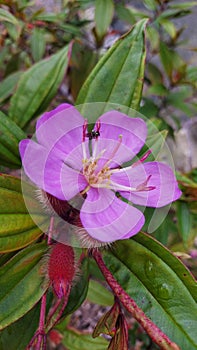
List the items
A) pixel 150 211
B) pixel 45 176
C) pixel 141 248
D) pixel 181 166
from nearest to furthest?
pixel 45 176
pixel 141 248
pixel 150 211
pixel 181 166

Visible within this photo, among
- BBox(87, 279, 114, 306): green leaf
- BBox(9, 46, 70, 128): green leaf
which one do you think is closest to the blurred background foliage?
BBox(9, 46, 70, 128): green leaf

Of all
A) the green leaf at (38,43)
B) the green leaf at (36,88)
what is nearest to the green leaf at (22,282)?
the green leaf at (36,88)

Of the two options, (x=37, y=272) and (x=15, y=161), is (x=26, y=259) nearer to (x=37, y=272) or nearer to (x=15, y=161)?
(x=37, y=272)

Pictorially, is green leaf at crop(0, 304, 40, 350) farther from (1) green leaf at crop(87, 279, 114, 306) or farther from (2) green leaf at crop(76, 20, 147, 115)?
(1) green leaf at crop(87, 279, 114, 306)

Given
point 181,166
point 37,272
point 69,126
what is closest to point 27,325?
point 37,272

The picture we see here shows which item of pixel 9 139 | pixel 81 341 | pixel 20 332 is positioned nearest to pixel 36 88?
pixel 9 139
